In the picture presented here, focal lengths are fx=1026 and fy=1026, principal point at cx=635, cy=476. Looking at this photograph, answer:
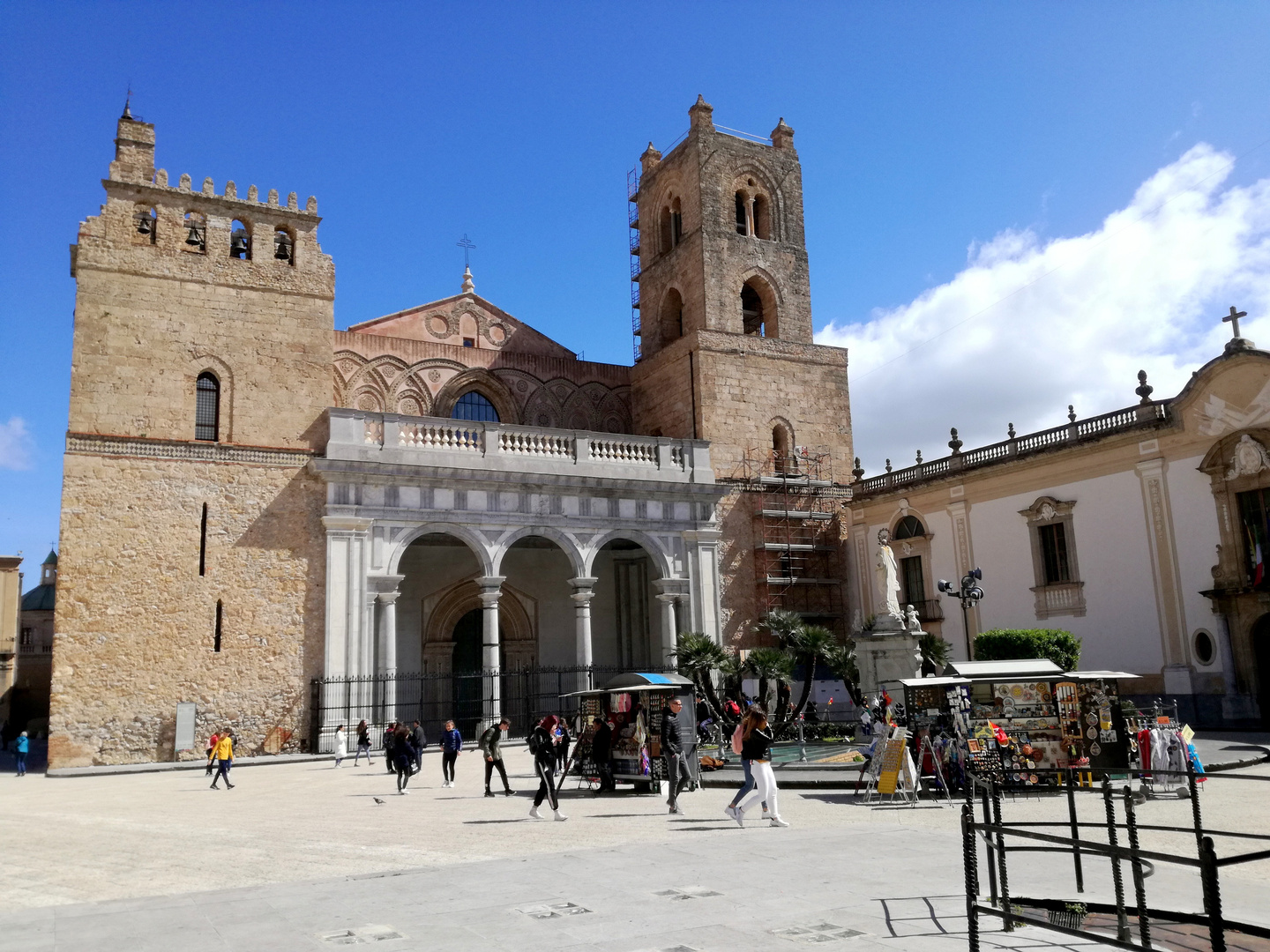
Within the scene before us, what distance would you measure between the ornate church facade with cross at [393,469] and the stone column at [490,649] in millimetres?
77

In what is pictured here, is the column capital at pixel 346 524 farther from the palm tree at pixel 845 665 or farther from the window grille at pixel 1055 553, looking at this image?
the window grille at pixel 1055 553

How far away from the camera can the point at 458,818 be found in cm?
1298

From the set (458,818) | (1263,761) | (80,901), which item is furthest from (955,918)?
(1263,761)

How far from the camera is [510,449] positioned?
88.1 feet

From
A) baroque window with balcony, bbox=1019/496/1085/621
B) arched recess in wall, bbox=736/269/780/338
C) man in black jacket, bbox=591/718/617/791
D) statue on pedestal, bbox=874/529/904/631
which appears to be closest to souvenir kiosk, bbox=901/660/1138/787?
man in black jacket, bbox=591/718/617/791

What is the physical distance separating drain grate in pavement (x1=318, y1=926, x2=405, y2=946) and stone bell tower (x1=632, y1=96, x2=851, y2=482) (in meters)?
23.8

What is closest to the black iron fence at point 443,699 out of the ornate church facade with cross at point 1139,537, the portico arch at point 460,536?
the portico arch at point 460,536

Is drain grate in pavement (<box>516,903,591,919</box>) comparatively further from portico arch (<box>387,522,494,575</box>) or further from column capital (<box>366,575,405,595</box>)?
portico arch (<box>387,522,494,575</box>)

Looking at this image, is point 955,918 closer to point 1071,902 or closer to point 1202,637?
point 1071,902

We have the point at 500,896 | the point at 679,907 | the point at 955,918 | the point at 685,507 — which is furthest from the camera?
the point at 685,507

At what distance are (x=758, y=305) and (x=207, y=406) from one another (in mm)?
17618

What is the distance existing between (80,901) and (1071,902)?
7.48 meters

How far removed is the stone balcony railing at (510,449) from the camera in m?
25.0

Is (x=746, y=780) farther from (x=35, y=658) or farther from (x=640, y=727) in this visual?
(x=35, y=658)
